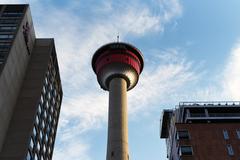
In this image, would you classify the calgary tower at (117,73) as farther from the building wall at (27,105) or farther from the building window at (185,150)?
the building wall at (27,105)

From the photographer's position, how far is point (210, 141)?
67.0 metres

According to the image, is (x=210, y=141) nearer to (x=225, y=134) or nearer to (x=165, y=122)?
(x=225, y=134)

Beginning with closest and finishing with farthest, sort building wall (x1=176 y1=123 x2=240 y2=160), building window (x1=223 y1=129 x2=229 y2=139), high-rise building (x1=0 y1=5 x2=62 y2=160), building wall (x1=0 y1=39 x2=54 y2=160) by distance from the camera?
building wall (x1=0 y1=39 x2=54 y2=160) → high-rise building (x1=0 y1=5 x2=62 y2=160) → building wall (x1=176 y1=123 x2=240 y2=160) → building window (x1=223 y1=129 x2=229 y2=139)

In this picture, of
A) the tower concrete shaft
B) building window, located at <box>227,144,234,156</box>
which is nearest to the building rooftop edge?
the tower concrete shaft

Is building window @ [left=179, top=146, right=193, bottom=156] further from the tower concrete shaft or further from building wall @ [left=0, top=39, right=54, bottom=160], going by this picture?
building wall @ [left=0, top=39, right=54, bottom=160]

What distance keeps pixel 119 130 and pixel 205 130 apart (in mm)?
17252

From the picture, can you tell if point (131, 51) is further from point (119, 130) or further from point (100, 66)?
point (119, 130)

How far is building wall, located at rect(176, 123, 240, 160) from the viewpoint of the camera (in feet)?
211

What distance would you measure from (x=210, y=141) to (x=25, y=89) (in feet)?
124

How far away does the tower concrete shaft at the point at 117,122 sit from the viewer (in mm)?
63312

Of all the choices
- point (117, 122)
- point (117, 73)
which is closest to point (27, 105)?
point (117, 122)

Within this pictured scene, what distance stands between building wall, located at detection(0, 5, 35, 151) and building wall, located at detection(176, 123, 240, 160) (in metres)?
32.2

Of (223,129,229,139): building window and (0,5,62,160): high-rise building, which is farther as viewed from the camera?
(223,129,229,139): building window

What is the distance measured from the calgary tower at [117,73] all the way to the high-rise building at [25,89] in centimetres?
1166
